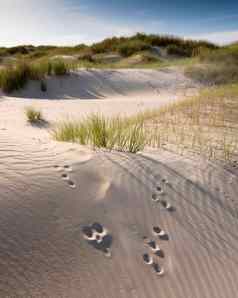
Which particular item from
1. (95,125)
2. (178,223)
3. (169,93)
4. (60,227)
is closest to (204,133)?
(95,125)

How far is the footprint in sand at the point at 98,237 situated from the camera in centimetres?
235

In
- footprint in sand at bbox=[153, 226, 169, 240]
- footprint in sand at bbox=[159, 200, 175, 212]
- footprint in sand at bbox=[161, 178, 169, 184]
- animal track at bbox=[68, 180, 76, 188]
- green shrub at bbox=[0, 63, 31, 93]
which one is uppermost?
green shrub at bbox=[0, 63, 31, 93]

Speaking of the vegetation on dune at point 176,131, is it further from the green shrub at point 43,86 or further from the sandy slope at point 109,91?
the green shrub at point 43,86

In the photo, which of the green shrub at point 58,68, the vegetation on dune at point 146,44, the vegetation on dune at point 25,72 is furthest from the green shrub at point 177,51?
the green shrub at point 58,68

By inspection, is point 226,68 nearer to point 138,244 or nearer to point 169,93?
point 169,93

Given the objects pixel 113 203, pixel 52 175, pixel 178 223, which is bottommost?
pixel 178 223

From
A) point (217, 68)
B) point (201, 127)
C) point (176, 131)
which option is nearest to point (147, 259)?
point (176, 131)

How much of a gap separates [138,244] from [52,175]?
976 mm

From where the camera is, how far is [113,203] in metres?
2.82

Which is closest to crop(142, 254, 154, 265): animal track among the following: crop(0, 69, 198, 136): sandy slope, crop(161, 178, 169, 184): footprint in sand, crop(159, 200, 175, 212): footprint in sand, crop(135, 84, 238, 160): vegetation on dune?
crop(159, 200, 175, 212): footprint in sand

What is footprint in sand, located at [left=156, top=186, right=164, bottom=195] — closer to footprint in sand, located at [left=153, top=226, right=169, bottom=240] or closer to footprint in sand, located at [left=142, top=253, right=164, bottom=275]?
footprint in sand, located at [left=153, top=226, right=169, bottom=240]

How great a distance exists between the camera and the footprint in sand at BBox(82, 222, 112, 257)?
235cm

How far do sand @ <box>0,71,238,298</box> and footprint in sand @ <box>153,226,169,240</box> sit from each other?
0.4 inches

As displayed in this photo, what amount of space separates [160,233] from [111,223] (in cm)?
41
